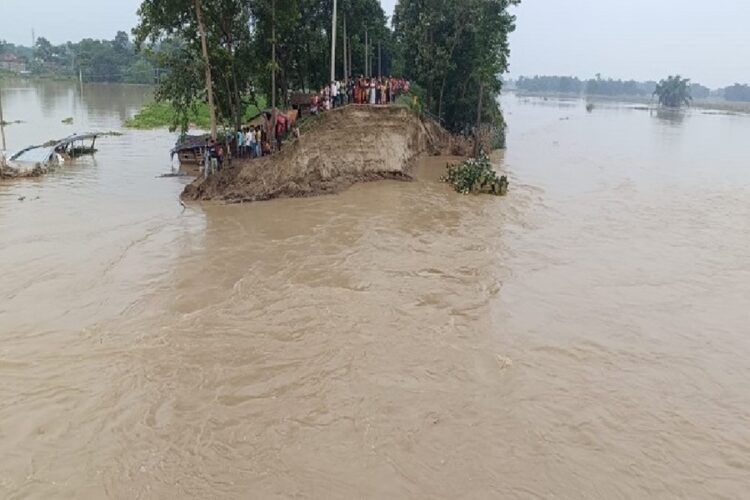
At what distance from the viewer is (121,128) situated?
4481 cm

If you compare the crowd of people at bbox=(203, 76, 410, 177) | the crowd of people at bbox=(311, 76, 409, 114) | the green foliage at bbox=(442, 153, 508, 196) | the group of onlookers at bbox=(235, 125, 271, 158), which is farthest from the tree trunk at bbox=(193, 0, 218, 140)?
the green foliage at bbox=(442, 153, 508, 196)

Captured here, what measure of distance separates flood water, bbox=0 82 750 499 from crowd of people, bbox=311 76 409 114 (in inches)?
219

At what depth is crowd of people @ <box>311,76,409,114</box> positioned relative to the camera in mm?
23516

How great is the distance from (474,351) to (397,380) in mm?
1759

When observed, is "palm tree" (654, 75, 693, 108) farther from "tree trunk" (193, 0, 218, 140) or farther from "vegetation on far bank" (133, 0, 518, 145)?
"tree trunk" (193, 0, 218, 140)

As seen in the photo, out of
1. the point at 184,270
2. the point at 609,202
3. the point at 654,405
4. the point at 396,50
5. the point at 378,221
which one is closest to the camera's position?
the point at 654,405

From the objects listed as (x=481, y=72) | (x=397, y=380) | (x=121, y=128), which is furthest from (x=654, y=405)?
(x=121, y=128)

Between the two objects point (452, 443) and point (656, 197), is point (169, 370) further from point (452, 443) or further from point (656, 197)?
point (656, 197)

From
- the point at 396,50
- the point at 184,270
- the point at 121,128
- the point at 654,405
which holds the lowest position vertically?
the point at 654,405

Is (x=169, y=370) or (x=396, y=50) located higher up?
(x=396, y=50)

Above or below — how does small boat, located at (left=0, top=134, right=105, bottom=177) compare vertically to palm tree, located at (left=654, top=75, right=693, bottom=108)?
below

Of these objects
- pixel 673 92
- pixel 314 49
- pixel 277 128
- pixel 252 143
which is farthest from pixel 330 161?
pixel 673 92

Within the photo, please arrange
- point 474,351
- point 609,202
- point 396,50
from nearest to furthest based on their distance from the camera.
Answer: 1. point 474,351
2. point 609,202
3. point 396,50

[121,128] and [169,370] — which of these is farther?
[121,128]
